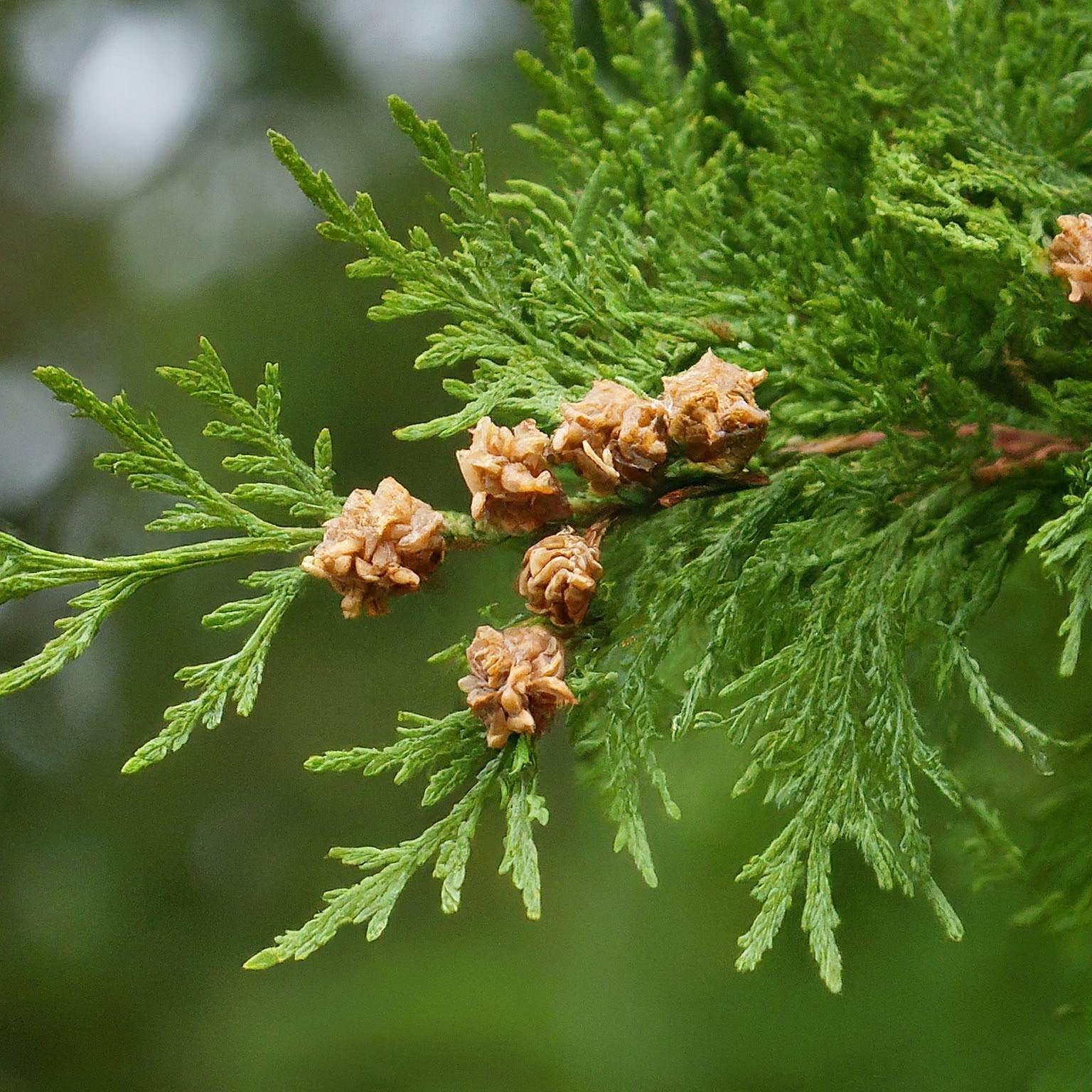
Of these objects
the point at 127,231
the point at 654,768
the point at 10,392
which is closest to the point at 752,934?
the point at 654,768

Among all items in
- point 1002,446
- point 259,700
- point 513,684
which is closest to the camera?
point 513,684

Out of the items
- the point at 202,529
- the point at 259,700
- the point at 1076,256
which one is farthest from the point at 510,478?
the point at 259,700

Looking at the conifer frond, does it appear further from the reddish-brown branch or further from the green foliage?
the reddish-brown branch

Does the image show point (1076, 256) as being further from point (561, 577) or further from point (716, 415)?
point (561, 577)

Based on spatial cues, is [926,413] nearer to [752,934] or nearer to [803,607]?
[803,607]

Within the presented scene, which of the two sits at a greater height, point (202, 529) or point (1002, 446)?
point (202, 529)

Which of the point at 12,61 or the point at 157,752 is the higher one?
the point at 12,61

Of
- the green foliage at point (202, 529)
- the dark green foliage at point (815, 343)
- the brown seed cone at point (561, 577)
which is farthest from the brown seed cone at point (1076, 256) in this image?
the green foliage at point (202, 529)
